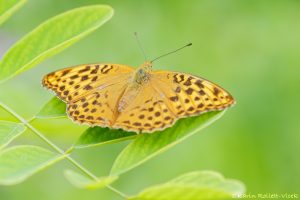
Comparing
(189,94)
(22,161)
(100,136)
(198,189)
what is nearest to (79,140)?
(100,136)

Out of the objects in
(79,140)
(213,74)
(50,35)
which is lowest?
(213,74)

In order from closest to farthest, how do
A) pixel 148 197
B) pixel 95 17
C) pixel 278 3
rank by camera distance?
pixel 148 197 → pixel 95 17 → pixel 278 3

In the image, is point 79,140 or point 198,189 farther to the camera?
point 79,140

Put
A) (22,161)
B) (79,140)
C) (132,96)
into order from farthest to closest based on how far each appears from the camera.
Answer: (132,96)
(79,140)
(22,161)

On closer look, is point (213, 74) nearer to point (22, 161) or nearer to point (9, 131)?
point (9, 131)

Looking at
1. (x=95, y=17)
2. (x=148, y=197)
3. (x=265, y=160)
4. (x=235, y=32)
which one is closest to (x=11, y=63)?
(x=95, y=17)

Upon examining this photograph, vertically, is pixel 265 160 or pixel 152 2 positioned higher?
pixel 152 2

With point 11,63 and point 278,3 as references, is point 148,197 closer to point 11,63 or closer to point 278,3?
point 11,63
